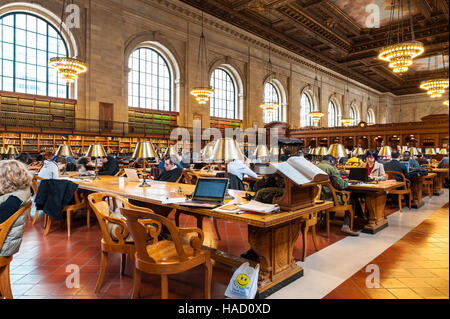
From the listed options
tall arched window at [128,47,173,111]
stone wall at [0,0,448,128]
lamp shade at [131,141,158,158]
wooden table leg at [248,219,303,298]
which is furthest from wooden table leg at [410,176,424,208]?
tall arched window at [128,47,173,111]

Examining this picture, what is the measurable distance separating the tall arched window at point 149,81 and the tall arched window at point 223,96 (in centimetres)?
304

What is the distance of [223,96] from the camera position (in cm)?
1752

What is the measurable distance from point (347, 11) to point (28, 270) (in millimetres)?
15222

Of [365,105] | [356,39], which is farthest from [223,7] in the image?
[365,105]

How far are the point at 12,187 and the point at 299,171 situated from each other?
2.25m

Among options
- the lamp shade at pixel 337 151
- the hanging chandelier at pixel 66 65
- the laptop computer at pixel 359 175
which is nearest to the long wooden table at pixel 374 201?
the laptop computer at pixel 359 175

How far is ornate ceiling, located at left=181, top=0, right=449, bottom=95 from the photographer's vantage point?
11.8 m

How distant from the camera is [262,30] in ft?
46.1

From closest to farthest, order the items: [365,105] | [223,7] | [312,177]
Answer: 1. [312,177]
2. [223,7]
3. [365,105]

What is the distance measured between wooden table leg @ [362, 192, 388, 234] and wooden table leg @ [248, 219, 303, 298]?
2.27 m

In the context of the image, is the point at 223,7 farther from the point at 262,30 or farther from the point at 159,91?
the point at 159,91

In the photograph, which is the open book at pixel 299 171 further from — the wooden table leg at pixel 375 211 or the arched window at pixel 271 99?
the arched window at pixel 271 99

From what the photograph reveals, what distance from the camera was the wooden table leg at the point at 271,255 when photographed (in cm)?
239

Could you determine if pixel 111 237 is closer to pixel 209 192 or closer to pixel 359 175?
pixel 209 192
